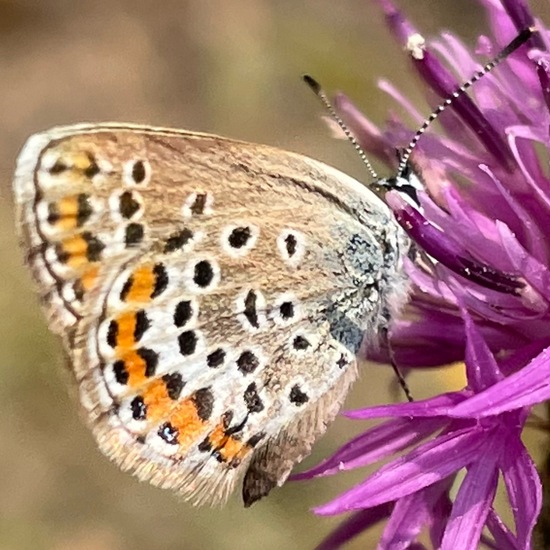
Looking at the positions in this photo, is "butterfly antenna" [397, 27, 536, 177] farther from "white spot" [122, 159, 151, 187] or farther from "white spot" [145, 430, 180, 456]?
"white spot" [145, 430, 180, 456]

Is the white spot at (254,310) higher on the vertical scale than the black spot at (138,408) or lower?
higher

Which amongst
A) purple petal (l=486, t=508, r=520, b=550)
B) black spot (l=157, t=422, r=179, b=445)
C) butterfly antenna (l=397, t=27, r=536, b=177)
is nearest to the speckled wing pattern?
black spot (l=157, t=422, r=179, b=445)

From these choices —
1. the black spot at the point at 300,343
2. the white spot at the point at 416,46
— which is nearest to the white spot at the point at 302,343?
the black spot at the point at 300,343

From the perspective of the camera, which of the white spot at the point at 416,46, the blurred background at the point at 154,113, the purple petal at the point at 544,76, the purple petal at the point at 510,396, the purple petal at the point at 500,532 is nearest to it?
the purple petal at the point at 510,396

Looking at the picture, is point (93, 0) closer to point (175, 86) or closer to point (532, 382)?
point (175, 86)

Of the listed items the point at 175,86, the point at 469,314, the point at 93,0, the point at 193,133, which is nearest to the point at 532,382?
the point at 469,314

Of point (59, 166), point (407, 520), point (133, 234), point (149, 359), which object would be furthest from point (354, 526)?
point (59, 166)

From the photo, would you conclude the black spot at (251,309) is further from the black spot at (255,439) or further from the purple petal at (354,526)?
the purple petal at (354,526)
